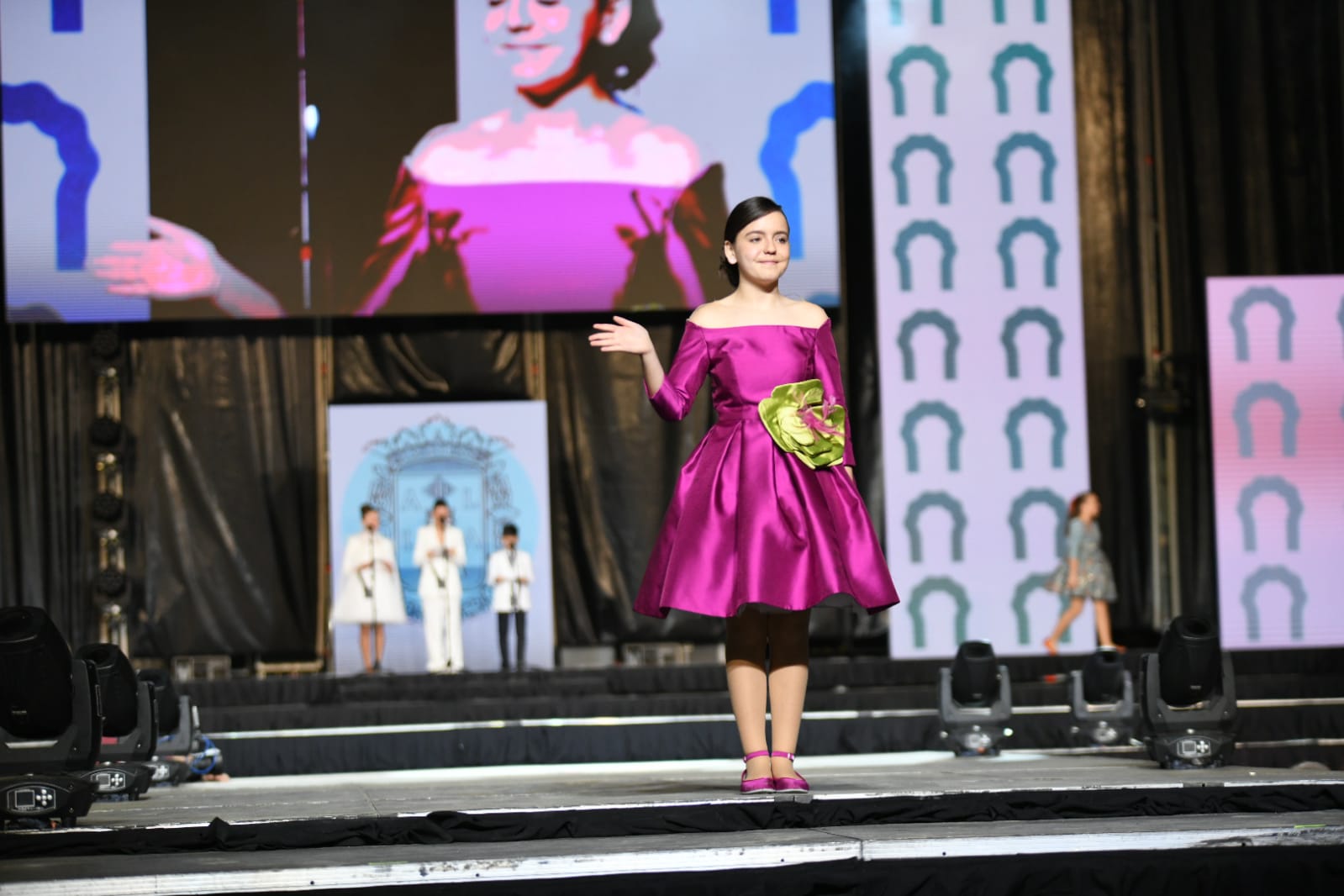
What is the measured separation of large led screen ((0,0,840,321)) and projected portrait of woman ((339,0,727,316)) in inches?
0.6

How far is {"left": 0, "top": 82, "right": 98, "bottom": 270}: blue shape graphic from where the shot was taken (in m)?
9.89

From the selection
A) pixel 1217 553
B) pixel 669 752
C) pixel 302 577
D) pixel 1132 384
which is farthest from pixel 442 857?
pixel 1132 384

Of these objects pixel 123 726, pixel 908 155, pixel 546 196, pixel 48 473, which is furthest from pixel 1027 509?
pixel 123 726

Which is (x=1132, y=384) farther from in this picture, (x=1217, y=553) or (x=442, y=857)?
(x=442, y=857)

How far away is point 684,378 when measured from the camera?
324 centimetres

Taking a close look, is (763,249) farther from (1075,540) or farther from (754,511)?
(1075,540)

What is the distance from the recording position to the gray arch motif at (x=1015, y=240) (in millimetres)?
10445

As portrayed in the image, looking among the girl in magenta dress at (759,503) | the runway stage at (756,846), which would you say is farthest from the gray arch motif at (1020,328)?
the runway stage at (756,846)

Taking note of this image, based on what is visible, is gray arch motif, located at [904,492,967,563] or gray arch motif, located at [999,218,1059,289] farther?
gray arch motif, located at [999,218,1059,289]

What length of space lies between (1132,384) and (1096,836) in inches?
378

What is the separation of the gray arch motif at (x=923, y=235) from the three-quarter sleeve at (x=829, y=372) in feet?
23.5

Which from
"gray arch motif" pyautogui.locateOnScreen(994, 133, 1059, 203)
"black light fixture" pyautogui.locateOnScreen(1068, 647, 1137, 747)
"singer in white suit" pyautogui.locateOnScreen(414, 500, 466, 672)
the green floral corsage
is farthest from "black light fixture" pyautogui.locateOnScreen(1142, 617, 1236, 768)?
"singer in white suit" pyautogui.locateOnScreen(414, 500, 466, 672)

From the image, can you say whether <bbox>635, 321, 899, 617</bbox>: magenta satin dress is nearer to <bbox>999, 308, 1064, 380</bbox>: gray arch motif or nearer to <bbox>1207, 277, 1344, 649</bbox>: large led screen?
<bbox>1207, 277, 1344, 649</bbox>: large led screen

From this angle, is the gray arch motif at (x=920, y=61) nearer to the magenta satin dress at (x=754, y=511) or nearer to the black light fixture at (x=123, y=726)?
the black light fixture at (x=123, y=726)
